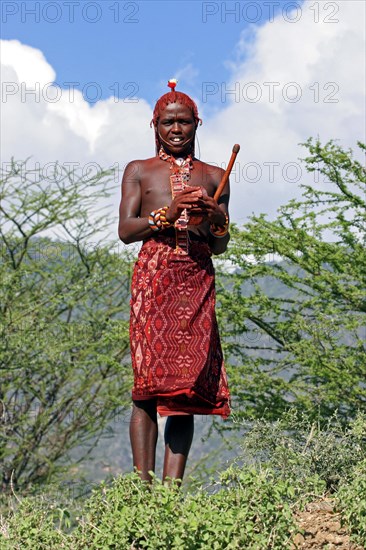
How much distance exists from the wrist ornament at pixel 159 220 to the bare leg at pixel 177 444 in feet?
3.27

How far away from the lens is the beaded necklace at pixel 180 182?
4891 mm

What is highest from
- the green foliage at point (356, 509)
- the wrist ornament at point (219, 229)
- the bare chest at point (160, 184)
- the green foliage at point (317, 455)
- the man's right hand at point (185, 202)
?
the bare chest at point (160, 184)

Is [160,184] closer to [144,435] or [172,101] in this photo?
[172,101]

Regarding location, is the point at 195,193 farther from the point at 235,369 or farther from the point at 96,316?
the point at 96,316

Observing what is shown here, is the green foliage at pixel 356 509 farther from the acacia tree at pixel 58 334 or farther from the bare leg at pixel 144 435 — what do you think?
the acacia tree at pixel 58 334

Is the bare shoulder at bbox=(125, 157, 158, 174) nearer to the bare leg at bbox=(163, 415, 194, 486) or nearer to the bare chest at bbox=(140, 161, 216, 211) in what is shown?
the bare chest at bbox=(140, 161, 216, 211)

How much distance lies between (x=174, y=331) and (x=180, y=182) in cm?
81

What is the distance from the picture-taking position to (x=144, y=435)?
4930 millimetres

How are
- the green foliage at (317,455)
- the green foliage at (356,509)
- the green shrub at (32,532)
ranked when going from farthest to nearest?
the green foliage at (317,455), the green shrub at (32,532), the green foliage at (356,509)

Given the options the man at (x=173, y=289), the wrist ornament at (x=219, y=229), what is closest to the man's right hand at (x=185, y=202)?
the man at (x=173, y=289)

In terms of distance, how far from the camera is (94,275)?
49.2 feet

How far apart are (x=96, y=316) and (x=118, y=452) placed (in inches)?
4008

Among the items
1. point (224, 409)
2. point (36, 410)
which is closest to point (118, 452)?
point (36, 410)

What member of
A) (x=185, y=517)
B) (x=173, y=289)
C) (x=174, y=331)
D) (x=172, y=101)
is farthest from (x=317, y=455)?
(x=172, y=101)
